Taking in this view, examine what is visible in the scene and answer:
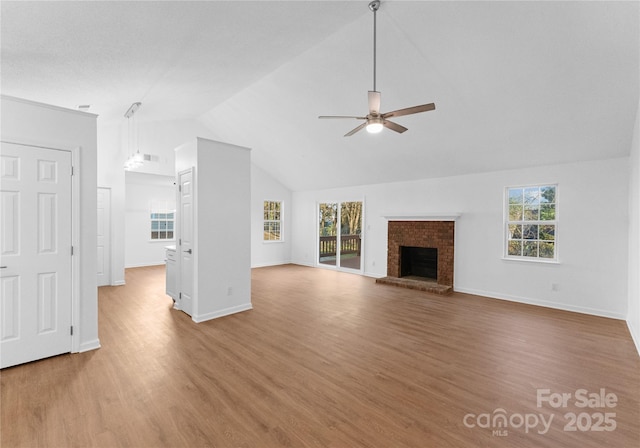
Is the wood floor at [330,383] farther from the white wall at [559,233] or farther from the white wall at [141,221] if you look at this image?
the white wall at [141,221]

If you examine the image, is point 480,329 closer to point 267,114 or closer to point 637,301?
point 637,301

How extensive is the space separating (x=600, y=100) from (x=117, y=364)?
19.8 feet

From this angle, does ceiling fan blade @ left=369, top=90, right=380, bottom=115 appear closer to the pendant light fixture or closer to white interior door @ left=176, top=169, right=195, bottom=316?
white interior door @ left=176, top=169, right=195, bottom=316

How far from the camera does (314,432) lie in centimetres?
204

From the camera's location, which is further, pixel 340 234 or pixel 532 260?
pixel 340 234

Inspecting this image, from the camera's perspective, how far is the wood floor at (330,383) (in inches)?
79.7

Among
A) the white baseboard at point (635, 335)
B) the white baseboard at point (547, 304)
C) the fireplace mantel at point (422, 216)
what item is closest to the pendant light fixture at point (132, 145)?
the fireplace mantel at point (422, 216)

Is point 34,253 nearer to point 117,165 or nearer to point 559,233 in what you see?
point 117,165

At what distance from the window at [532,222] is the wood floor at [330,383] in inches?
47.2

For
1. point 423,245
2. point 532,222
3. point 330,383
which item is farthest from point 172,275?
point 532,222

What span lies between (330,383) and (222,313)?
2.37 metres

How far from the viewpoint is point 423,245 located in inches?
261

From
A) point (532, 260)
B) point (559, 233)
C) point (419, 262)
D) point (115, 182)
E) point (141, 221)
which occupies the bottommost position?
point (419, 262)

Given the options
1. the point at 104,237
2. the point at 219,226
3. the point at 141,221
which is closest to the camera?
the point at 219,226
